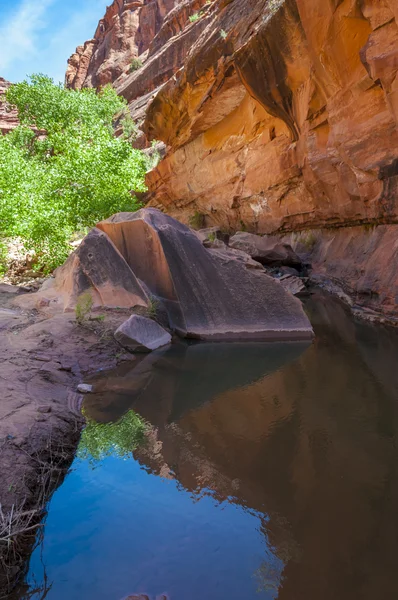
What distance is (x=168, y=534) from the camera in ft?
8.33

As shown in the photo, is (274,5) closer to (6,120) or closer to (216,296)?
(216,296)

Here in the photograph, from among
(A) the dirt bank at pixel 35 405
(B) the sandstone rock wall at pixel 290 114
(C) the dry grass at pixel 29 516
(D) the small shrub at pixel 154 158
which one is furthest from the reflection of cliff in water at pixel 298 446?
(D) the small shrub at pixel 154 158

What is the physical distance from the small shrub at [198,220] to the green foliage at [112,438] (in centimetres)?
2027

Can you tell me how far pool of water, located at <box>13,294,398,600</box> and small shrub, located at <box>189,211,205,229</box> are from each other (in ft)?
63.1

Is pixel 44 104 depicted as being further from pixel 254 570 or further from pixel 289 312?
pixel 254 570

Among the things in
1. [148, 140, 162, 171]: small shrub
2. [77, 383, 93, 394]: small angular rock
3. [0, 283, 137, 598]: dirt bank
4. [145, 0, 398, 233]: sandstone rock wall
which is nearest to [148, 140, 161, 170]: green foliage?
[148, 140, 162, 171]: small shrub

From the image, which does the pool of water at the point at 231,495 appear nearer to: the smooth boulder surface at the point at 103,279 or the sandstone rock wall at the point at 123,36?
the smooth boulder surface at the point at 103,279

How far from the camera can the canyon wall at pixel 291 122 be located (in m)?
8.35

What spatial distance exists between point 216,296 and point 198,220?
17.0 meters

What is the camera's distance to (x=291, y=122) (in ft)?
42.8

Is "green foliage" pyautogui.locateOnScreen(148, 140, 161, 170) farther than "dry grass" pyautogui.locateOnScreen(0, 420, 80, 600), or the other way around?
"green foliage" pyautogui.locateOnScreen(148, 140, 161, 170)

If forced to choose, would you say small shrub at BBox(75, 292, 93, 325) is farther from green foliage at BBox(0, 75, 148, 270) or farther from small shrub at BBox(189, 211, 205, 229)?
small shrub at BBox(189, 211, 205, 229)

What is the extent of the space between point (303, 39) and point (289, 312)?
7.47 m

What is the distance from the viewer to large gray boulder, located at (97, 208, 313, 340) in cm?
735
